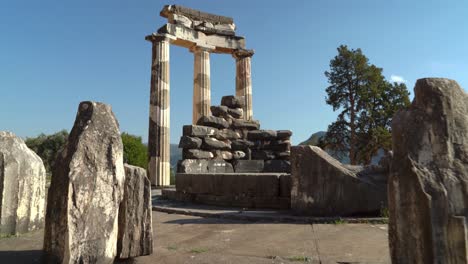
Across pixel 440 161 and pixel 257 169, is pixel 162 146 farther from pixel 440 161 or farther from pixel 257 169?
pixel 440 161

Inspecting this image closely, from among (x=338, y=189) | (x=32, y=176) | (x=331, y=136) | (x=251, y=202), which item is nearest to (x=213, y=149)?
(x=251, y=202)

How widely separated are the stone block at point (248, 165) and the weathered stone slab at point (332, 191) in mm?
5952

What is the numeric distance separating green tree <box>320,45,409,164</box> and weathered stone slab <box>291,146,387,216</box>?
1988cm

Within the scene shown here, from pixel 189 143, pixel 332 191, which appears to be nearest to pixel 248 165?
pixel 189 143

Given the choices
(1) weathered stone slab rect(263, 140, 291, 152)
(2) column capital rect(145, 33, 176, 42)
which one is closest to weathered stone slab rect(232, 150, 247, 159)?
(1) weathered stone slab rect(263, 140, 291, 152)

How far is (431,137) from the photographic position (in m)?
2.28

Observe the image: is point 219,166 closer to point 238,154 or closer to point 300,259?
point 238,154

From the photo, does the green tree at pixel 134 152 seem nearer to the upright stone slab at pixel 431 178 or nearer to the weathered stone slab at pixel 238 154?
the weathered stone slab at pixel 238 154

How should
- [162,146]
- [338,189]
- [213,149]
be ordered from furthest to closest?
1. [162,146]
2. [213,149]
3. [338,189]

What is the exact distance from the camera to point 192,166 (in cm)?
1083

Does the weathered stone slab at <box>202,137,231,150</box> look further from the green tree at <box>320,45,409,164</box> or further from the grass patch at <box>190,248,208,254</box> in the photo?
the green tree at <box>320,45,409,164</box>

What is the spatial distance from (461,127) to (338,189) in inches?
150

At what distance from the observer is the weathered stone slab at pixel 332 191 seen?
595 cm

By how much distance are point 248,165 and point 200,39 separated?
780cm
